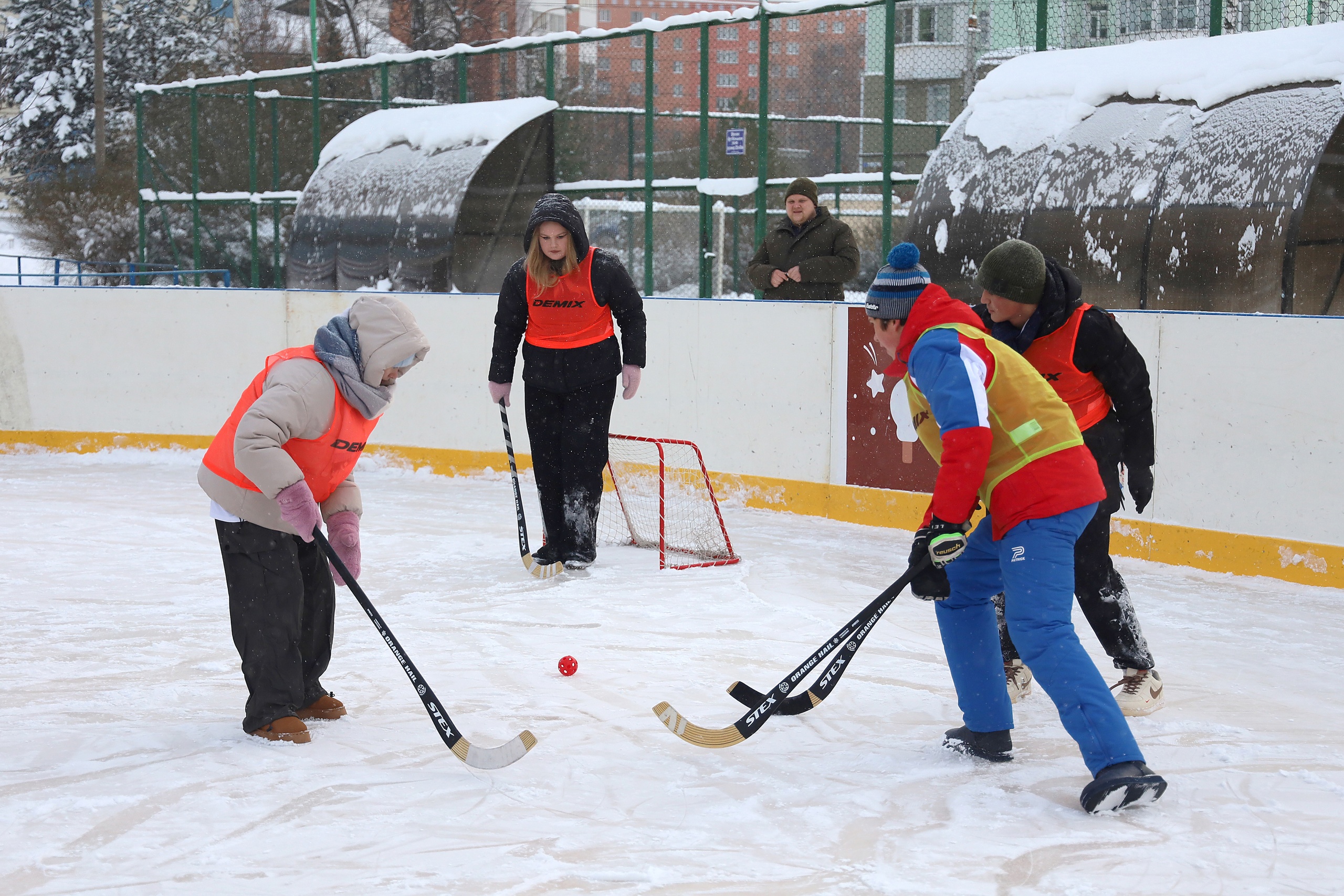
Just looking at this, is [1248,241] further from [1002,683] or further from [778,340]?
[1002,683]

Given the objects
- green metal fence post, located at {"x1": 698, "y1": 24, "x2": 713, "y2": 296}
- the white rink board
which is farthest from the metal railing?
green metal fence post, located at {"x1": 698, "y1": 24, "x2": 713, "y2": 296}

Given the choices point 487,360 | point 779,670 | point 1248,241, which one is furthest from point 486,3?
point 779,670

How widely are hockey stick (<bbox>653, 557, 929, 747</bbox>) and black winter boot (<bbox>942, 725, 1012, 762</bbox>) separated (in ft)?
1.18

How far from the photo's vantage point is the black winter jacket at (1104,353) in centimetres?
342

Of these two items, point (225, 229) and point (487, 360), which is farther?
point (225, 229)

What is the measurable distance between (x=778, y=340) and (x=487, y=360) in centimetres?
202

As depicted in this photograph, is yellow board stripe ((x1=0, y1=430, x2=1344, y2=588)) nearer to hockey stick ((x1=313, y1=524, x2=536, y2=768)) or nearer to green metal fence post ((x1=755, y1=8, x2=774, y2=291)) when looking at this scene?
green metal fence post ((x1=755, y1=8, x2=774, y2=291))

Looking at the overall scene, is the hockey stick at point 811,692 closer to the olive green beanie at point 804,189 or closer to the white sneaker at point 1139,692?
the white sneaker at point 1139,692

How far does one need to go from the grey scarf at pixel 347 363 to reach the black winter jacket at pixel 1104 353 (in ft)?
5.10

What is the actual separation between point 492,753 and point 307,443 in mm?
857

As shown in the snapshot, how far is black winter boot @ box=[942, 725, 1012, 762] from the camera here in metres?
3.24

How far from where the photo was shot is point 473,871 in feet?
8.49

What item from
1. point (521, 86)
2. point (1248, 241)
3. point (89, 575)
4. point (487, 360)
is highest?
point (521, 86)

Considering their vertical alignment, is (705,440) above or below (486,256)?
below
